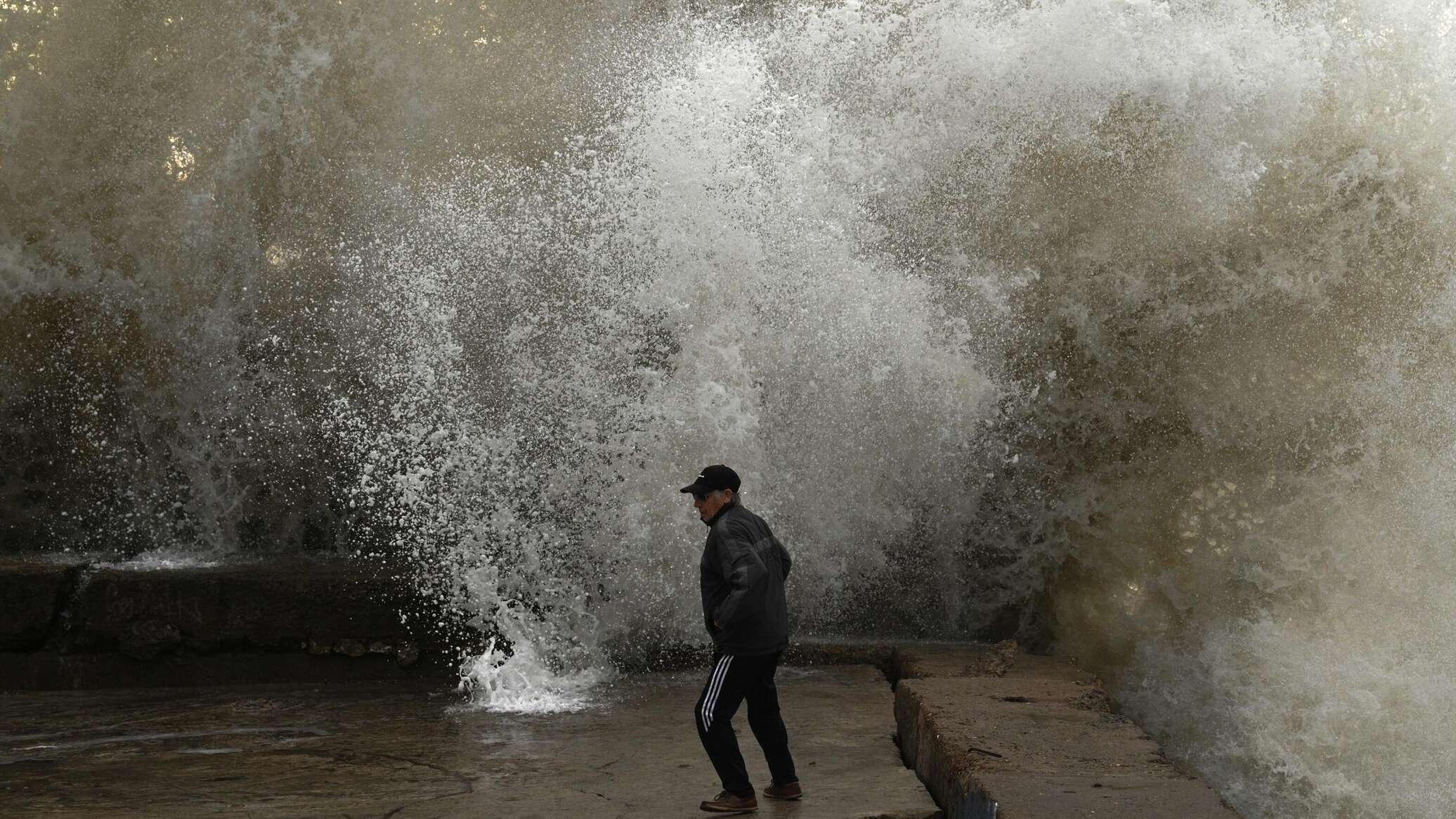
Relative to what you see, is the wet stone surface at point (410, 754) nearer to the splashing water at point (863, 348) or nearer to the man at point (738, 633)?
the man at point (738, 633)

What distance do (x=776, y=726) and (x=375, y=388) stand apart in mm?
4966

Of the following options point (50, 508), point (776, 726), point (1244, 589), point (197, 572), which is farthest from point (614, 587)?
point (50, 508)

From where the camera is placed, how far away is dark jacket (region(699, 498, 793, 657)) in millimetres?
3711

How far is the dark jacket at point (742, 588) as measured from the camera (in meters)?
3.71

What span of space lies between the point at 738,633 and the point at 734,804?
0.52m

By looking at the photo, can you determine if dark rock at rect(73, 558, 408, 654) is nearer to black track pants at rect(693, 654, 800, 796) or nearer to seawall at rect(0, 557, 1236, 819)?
seawall at rect(0, 557, 1236, 819)

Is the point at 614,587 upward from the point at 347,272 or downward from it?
downward

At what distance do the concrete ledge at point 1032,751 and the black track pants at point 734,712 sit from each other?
51cm

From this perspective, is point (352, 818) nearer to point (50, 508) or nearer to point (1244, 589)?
point (1244, 589)

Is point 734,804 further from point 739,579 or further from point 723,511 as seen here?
point 723,511

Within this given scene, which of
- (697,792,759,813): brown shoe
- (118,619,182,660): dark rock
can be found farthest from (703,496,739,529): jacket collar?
(118,619,182,660): dark rock

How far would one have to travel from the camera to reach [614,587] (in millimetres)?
6180

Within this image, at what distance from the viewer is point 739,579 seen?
370cm

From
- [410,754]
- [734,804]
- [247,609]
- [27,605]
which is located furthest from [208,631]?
[734,804]
